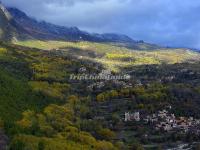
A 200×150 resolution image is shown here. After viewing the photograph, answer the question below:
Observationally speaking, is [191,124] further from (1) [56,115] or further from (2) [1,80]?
(2) [1,80]

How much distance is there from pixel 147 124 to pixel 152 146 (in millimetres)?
31963

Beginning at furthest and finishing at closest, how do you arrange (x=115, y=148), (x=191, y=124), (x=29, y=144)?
(x=191, y=124)
(x=115, y=148)
(x=29, y=144)

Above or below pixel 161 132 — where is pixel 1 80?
above

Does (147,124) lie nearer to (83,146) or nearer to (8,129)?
(83,146)

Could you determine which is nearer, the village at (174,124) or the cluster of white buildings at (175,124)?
the village at (174,124)

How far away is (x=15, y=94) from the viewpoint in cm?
18675

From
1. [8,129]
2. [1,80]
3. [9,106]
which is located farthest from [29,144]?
[1,80]

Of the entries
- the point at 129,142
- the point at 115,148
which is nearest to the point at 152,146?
the point at 129,142

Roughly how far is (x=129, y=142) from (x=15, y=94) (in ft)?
142

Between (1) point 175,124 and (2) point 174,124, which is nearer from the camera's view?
(2) point 174,124

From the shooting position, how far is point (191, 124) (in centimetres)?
19275

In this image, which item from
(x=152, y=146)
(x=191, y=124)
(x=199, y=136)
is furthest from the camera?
(x=191, y=124)

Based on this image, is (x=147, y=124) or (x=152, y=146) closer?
(x=152, y=146)

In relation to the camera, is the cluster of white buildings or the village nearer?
the village
